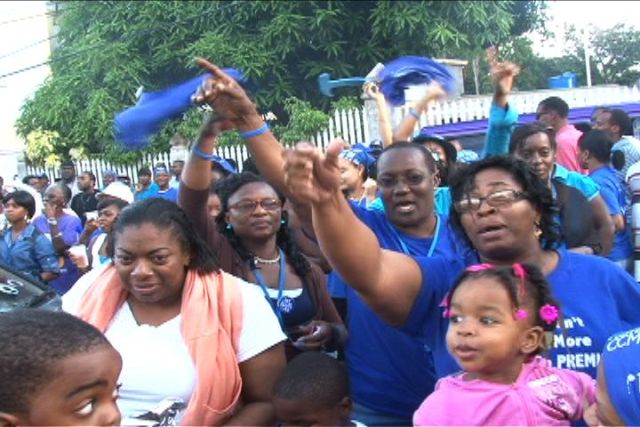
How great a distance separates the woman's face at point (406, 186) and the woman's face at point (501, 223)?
62 cm

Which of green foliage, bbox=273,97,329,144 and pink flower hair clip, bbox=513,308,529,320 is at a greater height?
green foliage, bbox=273,97,329,144

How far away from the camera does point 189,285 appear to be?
106 inches

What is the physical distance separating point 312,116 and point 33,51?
12.9 meters

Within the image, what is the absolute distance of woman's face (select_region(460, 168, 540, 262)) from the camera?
246 cm

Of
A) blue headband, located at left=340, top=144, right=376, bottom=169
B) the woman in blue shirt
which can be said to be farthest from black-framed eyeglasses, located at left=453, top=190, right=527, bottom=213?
the woman in blue shirt

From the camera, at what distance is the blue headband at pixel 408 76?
449 centimetres

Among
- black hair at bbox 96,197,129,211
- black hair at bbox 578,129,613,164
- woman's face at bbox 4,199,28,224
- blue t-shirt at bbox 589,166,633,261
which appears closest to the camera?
blue t-shirt at bbox 589,166,633,261

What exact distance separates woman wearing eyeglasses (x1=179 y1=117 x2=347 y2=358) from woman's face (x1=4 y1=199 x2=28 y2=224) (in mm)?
3635

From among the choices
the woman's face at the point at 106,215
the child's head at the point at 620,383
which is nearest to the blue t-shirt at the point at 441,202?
the child's head at the point at 620,383

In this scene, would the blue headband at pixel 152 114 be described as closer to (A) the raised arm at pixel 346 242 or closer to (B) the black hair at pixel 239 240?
(B) the black hair at pixel 239 240

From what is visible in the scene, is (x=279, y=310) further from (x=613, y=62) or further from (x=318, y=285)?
(x=613, y=62)

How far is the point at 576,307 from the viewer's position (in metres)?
2.33

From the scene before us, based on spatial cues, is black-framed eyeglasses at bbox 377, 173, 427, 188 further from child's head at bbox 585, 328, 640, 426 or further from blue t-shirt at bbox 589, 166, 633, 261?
blue t-shirt at bbox 589, 166, 633, 261

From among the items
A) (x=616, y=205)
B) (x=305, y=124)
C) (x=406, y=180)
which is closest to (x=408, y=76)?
(x=406, y=180)
